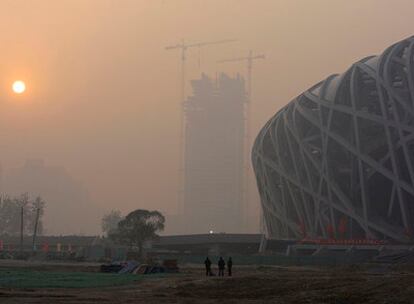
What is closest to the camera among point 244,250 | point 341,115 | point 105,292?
point 105,292

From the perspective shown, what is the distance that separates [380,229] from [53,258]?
129 ft

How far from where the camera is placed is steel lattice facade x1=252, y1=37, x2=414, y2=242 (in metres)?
89.7

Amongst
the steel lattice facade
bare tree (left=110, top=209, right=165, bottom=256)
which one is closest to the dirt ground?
the steel lattice facade

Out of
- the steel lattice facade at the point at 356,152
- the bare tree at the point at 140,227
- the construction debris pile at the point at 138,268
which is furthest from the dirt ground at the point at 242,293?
the bare tree at the point at 140,227

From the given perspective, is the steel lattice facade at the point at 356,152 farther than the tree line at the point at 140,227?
No

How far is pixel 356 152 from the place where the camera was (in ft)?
302

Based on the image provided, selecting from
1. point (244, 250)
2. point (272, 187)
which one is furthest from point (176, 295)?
point (244, 250)

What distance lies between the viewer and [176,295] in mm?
35844

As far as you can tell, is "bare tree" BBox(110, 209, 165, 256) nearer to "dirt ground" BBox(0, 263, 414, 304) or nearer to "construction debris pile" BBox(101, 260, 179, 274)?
"construction debris pile" BBox(101, 260, 179, 274)

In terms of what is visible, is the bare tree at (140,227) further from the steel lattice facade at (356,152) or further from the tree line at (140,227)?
the steel lattice facade at (356,152)

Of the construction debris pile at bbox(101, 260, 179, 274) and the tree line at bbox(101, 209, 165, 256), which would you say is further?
the tree line at bbox(101, 209, 165, 256)

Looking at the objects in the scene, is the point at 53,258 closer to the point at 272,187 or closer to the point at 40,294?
the point at 272,187

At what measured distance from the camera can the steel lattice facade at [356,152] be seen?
3531 inches

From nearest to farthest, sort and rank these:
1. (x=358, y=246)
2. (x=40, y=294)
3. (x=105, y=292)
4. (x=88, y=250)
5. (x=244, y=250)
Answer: (x=40, y=294) < (x=105, y=292) < (x=358, y=246) < (x=88, y=250) < (x=244, y=250)
